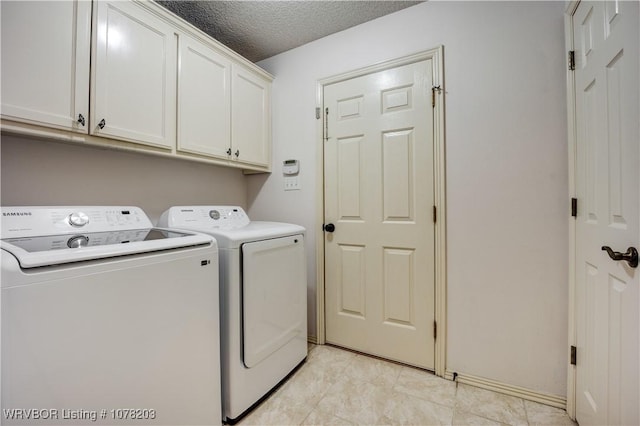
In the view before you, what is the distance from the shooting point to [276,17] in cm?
190

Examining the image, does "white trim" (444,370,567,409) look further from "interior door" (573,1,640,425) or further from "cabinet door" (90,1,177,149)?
"cabinet door" (90,1,177,149)

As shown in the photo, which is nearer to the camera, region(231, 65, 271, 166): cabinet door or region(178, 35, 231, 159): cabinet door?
region(178, 35, 231, 159): cabinet door

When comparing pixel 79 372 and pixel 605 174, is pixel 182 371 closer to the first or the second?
pixel 79 372

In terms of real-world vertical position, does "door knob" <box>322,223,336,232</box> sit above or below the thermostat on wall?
below

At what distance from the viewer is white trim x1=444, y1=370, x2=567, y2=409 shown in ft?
4.73

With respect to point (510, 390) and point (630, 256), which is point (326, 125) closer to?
point (630, 256)

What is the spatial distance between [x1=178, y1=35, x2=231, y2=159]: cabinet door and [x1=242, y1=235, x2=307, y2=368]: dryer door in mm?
818

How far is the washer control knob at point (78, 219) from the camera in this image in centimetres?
132

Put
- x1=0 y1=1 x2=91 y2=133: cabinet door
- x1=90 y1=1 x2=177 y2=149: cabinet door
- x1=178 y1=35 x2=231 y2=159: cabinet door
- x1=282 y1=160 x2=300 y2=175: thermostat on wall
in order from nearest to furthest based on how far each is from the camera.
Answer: x1=0 y1=1 x2=91 y2=133: cabinet door < x1=90 y1=1 x2=177 y2=149: cabinet door < x1=178 y1=35 x2=231 y2=159: cabinet door < x1=282 y1=160 x2=300 y2=175: thermostat on wall

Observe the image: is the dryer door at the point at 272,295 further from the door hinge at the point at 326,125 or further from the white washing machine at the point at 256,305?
the door hinge at the point at 326,125

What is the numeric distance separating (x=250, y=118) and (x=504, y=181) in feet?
5.95

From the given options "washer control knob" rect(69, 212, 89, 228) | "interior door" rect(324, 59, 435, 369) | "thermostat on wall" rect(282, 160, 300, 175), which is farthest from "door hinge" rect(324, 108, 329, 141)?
"washer control knob" rect(69, 212, 89, 228)

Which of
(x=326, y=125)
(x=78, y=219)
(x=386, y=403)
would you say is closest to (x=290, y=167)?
(x=326, y=125)

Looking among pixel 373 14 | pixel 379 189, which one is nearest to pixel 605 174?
pixel 379 189
